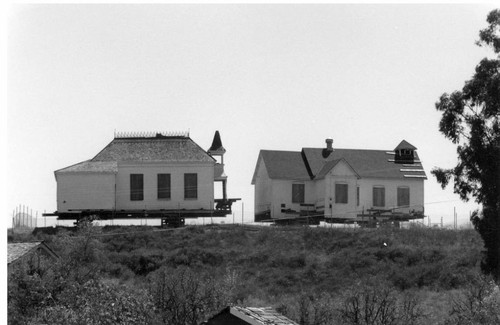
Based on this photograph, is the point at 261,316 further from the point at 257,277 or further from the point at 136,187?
the point at 136,187

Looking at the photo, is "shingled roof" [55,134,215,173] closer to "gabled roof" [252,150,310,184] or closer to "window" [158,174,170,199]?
"window" [158,174,170,199]

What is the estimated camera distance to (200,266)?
45625 millimetres

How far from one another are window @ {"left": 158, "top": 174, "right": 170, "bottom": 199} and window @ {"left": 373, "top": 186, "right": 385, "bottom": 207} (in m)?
12.2

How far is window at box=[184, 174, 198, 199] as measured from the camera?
2179 inches

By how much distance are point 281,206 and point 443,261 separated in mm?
14420

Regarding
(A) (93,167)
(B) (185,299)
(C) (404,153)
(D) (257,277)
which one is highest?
(C) (404,153)

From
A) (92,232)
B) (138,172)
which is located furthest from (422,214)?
(92,232)

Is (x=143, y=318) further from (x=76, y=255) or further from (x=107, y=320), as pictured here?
(x=76, y=255)

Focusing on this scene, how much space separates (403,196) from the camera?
59.6 meters

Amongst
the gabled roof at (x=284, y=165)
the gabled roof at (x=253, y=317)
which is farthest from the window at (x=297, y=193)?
the gabled roof at (x=253, y=317)

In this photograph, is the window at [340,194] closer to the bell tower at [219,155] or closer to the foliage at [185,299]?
the bell tower at [219,155]

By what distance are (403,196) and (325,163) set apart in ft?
16.4

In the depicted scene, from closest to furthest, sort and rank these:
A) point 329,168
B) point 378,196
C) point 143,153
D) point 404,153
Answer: point 143,153, point 329,168, point 378,196, point 404,153

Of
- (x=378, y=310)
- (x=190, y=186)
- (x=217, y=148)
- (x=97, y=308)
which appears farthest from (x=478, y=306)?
(x=217, y=148)
